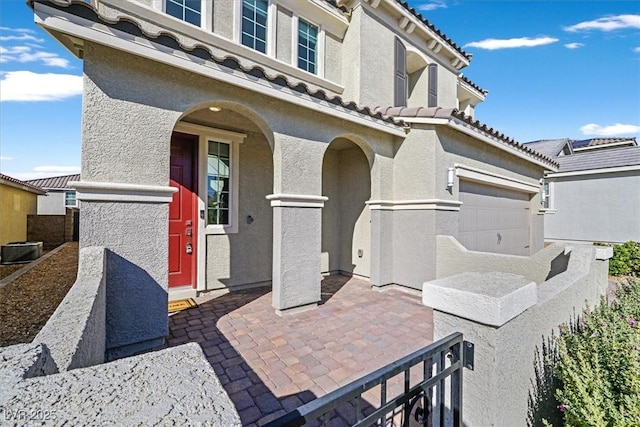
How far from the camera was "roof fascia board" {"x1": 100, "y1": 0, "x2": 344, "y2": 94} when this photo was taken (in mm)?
5090

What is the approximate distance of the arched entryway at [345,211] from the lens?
7.70 m

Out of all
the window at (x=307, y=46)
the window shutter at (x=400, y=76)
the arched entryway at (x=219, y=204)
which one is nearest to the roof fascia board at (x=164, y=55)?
the arched entryway at (x=219, y=204)

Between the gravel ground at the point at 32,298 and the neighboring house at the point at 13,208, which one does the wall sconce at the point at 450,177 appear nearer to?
the gravel ground at the point at 32,298

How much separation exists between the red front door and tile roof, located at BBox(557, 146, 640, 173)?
59.8 feet

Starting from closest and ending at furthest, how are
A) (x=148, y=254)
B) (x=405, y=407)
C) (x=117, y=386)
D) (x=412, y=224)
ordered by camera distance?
(x=117, y=386), (x=405, y=407), (x=148, y=254), (x=412, y=224)

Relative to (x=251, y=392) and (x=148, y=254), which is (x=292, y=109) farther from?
(x=251, y=392)

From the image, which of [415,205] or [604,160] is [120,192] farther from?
[604,160]

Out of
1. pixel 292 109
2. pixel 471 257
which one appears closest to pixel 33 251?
pixel 292 109

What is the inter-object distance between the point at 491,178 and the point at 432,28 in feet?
17.6

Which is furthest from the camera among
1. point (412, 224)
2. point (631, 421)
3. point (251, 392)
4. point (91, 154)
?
point (412, 224)

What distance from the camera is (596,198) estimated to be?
46.2 feet

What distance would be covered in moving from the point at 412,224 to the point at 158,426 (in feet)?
20.9

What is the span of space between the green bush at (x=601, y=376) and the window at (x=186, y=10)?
782 cm

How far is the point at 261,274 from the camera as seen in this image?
691 centimetres
